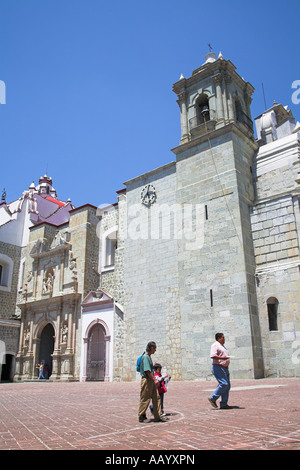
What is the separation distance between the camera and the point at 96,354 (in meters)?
20.7

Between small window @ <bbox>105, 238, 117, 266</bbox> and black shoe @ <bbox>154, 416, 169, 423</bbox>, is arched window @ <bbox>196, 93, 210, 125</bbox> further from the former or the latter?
A: black shoe @ <bbox>154, 416, 169, 423</bbox>

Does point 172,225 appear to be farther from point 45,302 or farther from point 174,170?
point 45,302

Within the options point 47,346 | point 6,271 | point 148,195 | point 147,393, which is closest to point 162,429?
point 147,393

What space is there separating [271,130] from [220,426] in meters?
18.4

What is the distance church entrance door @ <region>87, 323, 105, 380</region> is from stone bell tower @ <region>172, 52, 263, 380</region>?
6.16 m

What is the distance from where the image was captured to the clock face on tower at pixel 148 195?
20.1 meters

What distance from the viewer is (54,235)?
2714cm

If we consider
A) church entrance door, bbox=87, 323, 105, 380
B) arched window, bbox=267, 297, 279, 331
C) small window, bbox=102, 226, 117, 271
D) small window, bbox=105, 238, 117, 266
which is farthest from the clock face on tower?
arched window, bbox=267, 297, 279, 331

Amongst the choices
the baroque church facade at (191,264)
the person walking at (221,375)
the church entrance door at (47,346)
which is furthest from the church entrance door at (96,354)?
the person walking at (221,375)

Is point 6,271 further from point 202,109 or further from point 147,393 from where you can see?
point 147,393

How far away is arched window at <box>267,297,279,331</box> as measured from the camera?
1488cm

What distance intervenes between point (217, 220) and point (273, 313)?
4426mm

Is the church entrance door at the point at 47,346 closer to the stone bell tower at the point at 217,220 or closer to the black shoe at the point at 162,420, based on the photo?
the stone bell tower at the point at 217,220

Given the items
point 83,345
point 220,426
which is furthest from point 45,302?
point 220,426
